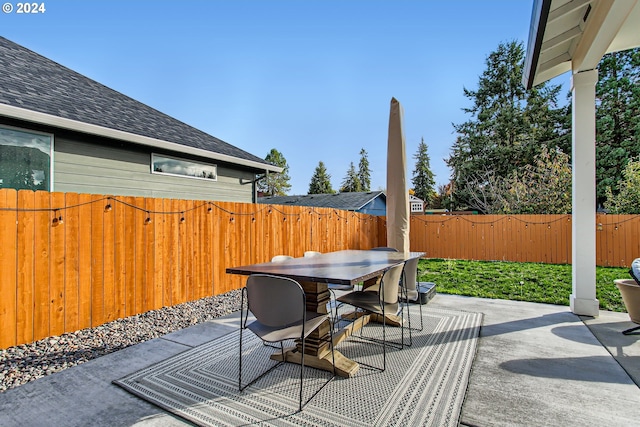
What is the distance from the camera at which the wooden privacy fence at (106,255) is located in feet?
10.2

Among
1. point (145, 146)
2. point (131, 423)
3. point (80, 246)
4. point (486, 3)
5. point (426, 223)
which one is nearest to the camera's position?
point (131, 423)

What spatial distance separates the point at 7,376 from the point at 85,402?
0.94m

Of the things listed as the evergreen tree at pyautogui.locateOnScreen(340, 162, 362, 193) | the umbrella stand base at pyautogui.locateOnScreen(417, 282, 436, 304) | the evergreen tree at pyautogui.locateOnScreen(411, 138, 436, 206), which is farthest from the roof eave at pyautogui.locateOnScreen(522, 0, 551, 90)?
the evergreen tree at pyautogui.locateOnScreen(340, 162, 362, 193)

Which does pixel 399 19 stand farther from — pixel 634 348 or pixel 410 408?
pixel 410 408

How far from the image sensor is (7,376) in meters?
2.56

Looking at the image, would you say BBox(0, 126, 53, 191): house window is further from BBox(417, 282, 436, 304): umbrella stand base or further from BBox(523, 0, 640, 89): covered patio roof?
BBox(523, 0, 640, 89): covered patio roof

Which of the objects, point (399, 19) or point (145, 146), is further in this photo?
point (399, 19)

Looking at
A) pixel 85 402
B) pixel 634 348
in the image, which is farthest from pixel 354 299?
pixel 634 348

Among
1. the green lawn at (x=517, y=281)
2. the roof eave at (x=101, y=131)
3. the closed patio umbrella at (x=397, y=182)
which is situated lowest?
the green lawn at (x=517, y=281)

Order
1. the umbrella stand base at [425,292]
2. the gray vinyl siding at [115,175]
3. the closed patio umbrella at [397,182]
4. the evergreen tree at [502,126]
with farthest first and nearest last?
1. the evergreen tree at [502,126]
2. the umbrella stand base at [425,292]
3. the gray vinyl siding at [115,175]
4. the closed patio umbrella at [397,182]

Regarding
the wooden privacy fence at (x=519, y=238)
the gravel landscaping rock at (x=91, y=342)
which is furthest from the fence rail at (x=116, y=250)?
the wooden privacy fence at (x=519, y=238)

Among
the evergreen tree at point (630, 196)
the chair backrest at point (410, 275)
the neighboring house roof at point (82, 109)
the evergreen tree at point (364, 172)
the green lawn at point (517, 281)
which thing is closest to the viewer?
the chair backrest at point (410, 275)

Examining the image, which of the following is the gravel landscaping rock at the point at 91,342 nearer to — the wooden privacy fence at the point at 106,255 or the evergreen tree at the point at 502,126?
the wooden privacy fence at the point at 106,255

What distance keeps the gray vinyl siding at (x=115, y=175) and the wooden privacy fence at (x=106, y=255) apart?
50.1 inches
